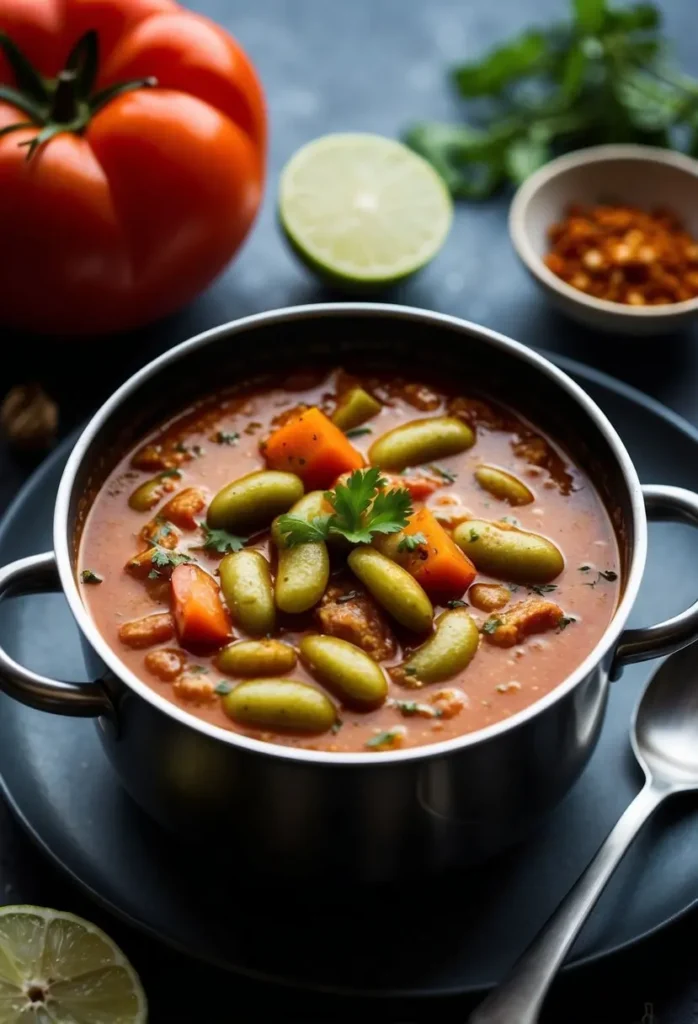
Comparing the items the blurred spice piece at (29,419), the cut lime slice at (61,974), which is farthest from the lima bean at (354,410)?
the cut lime slice at (61,974)

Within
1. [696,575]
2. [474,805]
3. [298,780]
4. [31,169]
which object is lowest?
[696,575]

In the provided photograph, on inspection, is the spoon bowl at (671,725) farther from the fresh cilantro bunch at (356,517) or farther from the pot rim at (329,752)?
the fresh cilantro bunch at (356,517)

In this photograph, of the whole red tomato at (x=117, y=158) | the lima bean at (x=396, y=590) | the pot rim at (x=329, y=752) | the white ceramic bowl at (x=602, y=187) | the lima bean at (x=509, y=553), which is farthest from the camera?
the white ceramic bowl at (x=602, y=187)

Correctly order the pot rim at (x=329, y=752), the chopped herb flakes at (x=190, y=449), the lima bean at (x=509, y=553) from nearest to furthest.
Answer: the pot rim at (x=329, y=752), the lima bean at (x=509, y=553), the chopped herb flakes at (x=190, y=449)

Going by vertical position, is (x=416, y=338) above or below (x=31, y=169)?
below

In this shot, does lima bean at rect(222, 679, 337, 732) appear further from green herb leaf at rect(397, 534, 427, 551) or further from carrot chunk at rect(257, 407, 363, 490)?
carrot chunk at rect(257, 407, 363, 490)

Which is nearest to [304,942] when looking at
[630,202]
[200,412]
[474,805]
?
[474,805]

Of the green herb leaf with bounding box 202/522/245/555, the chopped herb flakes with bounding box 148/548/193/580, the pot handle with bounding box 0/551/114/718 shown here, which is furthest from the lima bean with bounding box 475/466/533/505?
the pot handle with bounding box 0/551/114/718

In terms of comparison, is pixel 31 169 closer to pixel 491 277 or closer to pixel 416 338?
pixel 416 338
